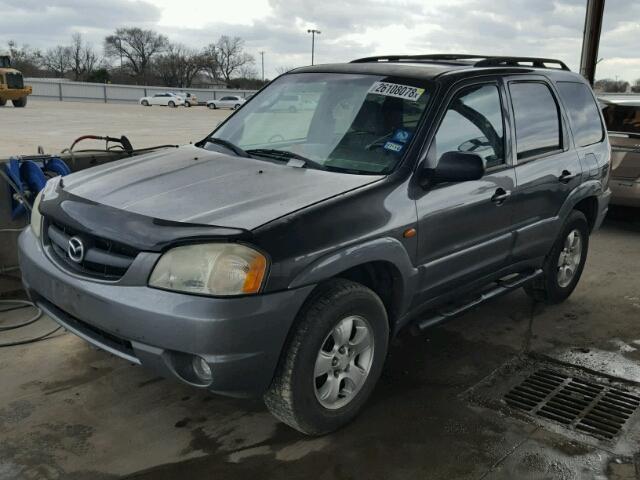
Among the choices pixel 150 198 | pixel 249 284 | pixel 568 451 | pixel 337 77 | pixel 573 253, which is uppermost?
pixel 337 77

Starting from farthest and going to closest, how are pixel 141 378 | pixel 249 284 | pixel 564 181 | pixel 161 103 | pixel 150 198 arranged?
pixel 161 103, pixel 564 181, pixel 141 378, pixel 150 198, pixel 249 284

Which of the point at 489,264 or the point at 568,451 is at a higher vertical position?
the point at 489,264

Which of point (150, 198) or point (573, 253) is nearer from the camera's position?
point (150, 198)

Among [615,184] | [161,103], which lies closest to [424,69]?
[615,184]

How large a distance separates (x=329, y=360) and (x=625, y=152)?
6.14 m

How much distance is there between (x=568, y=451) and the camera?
3.07 meters

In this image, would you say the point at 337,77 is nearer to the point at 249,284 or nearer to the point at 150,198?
the point at 150,198

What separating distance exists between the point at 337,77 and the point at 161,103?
52897mm

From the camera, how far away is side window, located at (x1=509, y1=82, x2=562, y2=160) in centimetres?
409

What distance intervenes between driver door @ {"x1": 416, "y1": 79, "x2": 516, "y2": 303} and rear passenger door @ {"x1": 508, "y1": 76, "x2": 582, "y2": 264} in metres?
0.14

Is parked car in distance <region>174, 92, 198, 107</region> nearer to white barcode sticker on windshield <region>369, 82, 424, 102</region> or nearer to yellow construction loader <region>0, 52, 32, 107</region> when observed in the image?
yellow construction loader <region>0, 52, 32, 107</region>

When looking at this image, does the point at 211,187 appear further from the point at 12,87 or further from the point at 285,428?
the point at 12,87

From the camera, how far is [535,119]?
427 cm

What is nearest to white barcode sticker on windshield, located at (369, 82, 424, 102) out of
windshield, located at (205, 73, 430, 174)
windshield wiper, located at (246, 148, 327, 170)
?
windshield, located at (205, 73, 430, 174)
